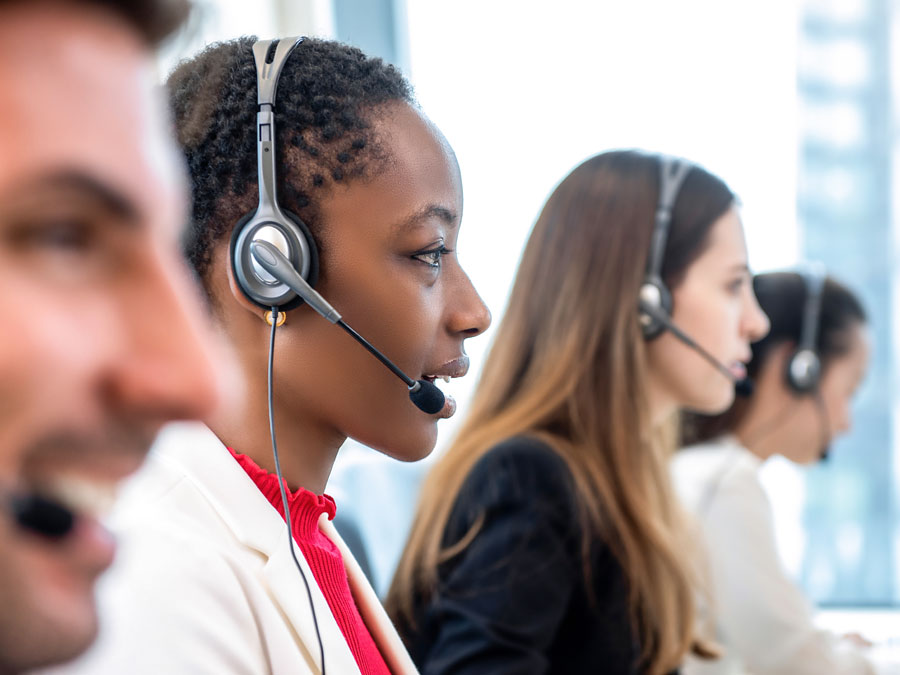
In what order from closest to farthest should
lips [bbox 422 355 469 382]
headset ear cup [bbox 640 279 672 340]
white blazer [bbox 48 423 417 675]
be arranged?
white blazer [bbox 48 423 417 675] → lips [bbox 422 355 469 382] → headset ear cup [bbox 640 279 672 340]

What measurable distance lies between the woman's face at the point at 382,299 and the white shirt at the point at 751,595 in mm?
1097

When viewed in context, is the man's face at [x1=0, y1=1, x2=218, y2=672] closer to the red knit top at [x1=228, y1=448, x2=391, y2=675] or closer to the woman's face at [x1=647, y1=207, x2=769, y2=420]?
the red knit top at [x1=228, y1=448, x2=391, y2=675]

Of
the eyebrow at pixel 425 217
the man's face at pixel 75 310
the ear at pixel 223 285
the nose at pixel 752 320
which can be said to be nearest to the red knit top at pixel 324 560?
the ear at pixel 223 285

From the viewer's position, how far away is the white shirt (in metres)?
1.61

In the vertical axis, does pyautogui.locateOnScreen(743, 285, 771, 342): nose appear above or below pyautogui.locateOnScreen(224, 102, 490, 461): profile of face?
below

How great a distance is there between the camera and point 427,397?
719 millimetres

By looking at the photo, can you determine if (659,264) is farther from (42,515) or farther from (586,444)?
(42,515)

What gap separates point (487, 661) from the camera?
1.10 m

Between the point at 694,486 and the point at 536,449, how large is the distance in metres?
0.69

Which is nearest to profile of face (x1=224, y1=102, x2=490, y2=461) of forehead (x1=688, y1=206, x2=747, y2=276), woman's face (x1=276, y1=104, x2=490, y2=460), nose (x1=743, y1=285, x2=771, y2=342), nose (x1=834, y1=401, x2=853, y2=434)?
woman's face (x1=276, y1=104, x2=490, y2=460)

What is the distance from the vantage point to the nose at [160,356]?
0.25m

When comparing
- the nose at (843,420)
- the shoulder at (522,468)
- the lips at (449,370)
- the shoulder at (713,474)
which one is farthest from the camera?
the nose at (843,420)

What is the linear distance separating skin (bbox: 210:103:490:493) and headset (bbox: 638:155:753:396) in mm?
687

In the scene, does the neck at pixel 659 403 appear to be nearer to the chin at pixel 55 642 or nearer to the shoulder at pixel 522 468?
the shoulder at pixel 522 468
